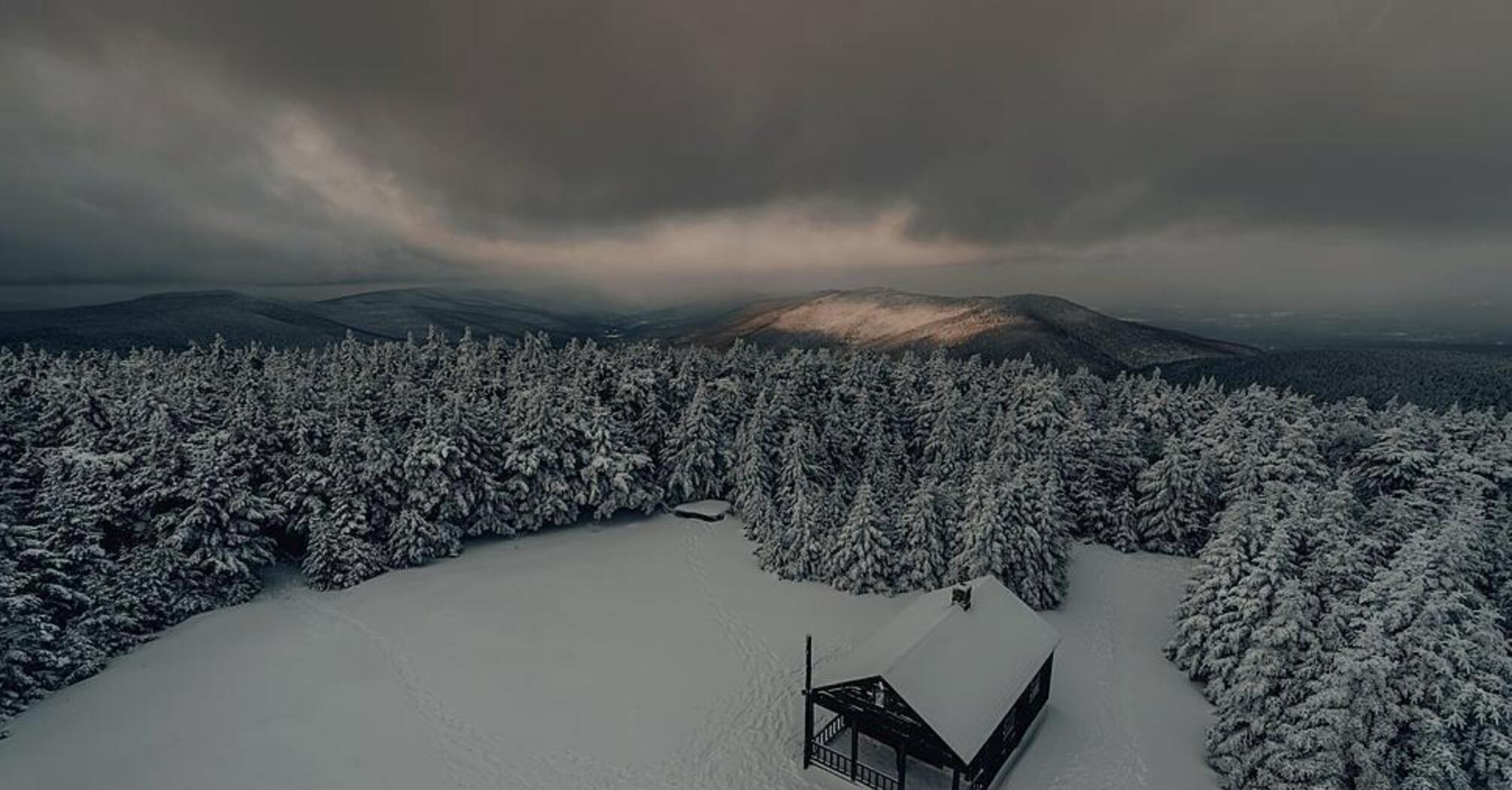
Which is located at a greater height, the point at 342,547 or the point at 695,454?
the point at 695,454

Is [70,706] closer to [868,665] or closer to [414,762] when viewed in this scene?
[414,762]

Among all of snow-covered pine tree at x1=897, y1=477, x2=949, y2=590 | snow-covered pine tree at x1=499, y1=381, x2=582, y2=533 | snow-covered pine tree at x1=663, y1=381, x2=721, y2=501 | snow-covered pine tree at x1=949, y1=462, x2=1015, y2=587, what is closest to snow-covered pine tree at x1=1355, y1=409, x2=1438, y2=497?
snow-covered pine tree at x1=949, y1=462, x2=1015, y2=587

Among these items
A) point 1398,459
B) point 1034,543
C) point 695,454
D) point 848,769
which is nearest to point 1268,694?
point 1034,543

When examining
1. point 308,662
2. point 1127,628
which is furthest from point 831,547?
point 308,662

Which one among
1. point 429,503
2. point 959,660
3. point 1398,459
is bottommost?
point 429,503

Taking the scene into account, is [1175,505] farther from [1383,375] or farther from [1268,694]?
[1383,375]

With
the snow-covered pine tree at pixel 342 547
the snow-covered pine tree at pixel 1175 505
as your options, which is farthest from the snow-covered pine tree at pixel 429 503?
the snow-covered pine tree at pixel 1175 505
